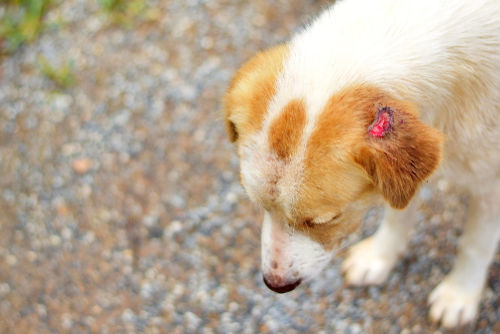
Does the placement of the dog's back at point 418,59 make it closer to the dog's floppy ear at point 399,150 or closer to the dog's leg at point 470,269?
the dog's floppy ear at point 399,150

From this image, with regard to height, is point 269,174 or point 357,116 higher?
point 357,116

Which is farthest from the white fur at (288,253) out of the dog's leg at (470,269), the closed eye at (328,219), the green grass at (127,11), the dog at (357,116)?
the green grass at (127,11)

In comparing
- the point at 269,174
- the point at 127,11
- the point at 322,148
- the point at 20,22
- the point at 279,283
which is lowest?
the point at 20,22

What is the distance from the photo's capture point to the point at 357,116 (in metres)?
1.78

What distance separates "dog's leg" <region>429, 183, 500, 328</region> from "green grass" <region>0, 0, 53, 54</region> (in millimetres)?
3353

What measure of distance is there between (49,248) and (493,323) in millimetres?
2340

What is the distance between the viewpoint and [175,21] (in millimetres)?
4309

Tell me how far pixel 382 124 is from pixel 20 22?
12.0ft

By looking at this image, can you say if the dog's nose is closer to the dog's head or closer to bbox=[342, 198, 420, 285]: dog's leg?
the dog's head

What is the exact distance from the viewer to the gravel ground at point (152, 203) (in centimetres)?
299

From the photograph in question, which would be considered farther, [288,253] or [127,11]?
[127,11]

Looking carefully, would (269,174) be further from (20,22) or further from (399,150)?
(20,22)

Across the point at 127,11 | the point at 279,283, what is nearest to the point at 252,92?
the point at 279,283

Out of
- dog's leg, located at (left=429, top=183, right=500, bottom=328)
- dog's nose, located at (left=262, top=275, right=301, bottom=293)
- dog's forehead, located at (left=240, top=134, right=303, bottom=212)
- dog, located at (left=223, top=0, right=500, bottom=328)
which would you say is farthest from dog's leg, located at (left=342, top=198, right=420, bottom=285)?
dog's forehead, located at (left=240, top=134, right=303, bottom=212)
